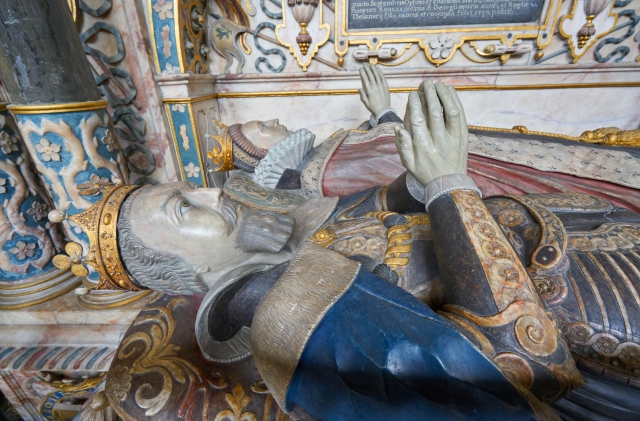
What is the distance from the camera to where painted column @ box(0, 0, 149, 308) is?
3.89 feet

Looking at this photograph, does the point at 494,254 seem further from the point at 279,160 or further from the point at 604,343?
the point at 279,160

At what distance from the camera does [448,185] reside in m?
0.78

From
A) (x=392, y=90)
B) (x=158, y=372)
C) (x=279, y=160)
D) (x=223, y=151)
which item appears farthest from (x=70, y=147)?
(x=392, y=90)

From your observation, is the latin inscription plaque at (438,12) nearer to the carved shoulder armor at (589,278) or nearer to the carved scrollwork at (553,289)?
the carved shoulder armor at (589,278)

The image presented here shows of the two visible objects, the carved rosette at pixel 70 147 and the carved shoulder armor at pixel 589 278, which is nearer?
the carved shoulder armor at pixel 589 278

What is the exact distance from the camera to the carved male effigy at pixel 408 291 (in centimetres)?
58

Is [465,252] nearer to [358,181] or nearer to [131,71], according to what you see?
[358,181]

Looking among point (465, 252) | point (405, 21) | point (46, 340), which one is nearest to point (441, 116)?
point (465, 252)

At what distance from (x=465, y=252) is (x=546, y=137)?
1.39 m

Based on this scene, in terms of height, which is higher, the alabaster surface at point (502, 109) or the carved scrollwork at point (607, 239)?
the alabaster surface at point (502, 109)

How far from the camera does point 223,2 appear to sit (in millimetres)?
2443

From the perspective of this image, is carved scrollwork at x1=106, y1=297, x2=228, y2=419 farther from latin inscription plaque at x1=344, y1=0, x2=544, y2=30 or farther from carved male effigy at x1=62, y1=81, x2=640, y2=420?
latin inscription plaque at x1=344, y1=0, x2=544, y2=30

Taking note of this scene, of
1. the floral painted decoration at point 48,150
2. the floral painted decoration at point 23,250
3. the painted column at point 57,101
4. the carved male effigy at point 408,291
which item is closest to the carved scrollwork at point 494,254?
the carved male effigy at point 408,291

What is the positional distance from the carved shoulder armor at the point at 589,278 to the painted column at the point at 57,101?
1380 millimetres
